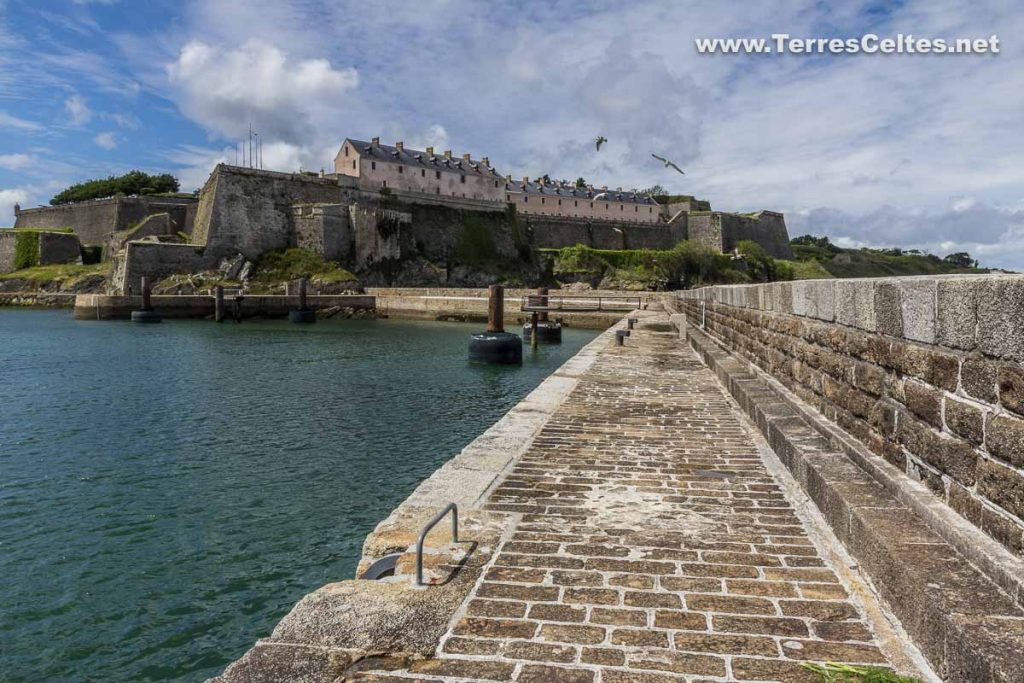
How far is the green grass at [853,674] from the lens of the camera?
257cm

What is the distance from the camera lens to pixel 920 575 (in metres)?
2.95

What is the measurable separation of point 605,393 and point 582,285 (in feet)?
179

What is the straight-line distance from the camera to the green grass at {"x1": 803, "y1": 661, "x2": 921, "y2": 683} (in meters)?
2.57

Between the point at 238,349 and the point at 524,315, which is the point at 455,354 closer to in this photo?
the point at 238,349

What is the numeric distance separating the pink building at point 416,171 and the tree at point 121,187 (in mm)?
26121

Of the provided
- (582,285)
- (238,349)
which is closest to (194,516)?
(238,349)

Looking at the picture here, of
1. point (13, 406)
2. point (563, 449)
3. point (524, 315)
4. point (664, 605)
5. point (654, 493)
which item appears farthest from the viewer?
point (524, 315)

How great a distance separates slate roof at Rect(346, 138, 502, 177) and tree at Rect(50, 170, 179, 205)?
2918cm

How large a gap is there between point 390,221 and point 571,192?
1208 inches

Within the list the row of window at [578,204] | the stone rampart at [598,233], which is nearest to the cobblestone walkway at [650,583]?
the stone rampart at [598,233]

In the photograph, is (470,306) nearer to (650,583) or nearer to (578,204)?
(578,204)

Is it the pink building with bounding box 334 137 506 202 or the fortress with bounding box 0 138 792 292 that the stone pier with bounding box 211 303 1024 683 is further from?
the pink building with bounding box 334 137 506 202

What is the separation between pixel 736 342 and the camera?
12281mm

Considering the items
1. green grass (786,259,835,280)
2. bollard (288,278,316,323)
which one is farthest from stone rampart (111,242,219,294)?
green grass (786,259,835,280)
